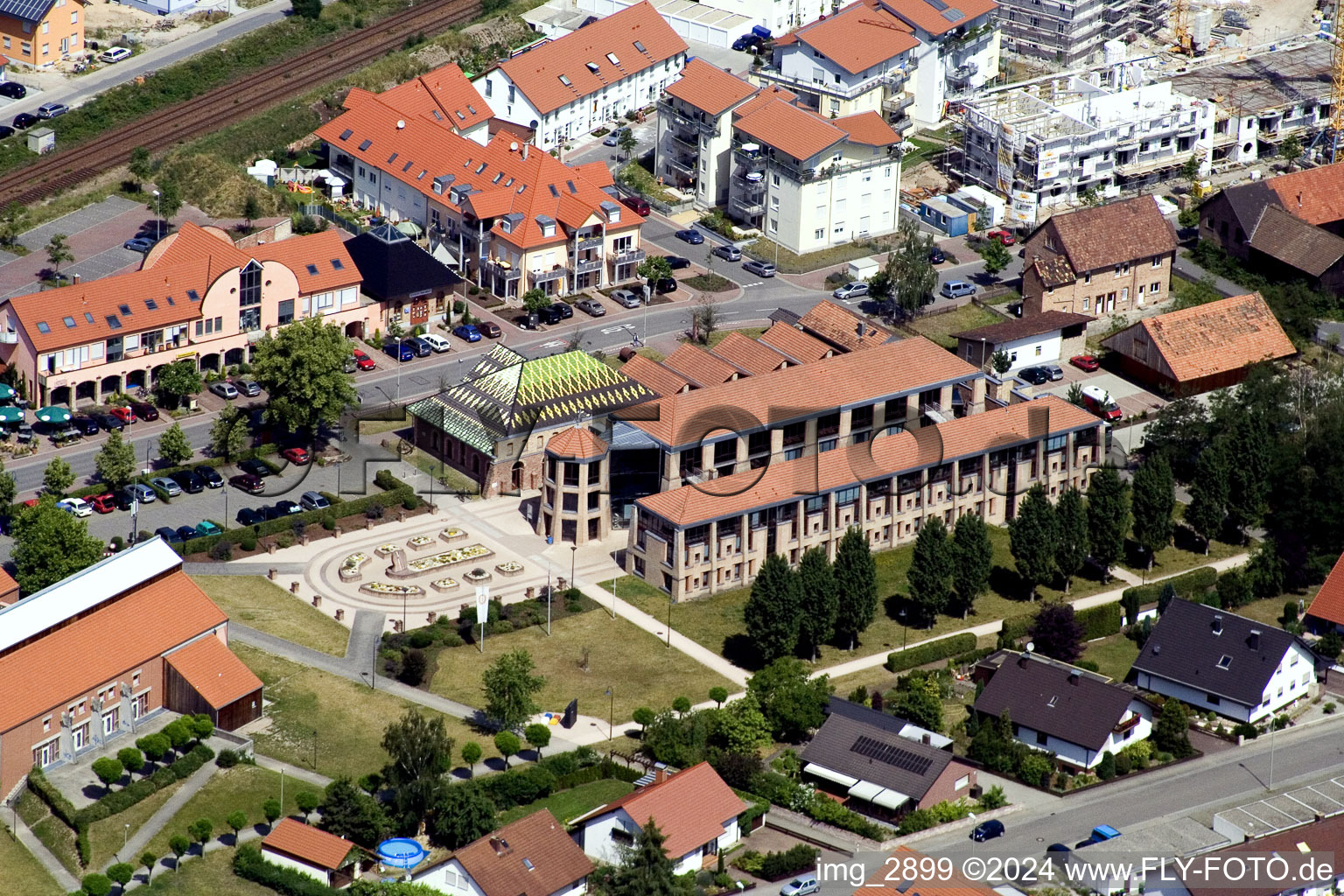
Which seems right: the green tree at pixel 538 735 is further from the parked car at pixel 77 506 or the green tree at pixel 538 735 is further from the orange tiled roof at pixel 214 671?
the parked car at pixel 77 506

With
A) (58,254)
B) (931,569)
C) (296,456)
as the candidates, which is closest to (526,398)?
(296,456)

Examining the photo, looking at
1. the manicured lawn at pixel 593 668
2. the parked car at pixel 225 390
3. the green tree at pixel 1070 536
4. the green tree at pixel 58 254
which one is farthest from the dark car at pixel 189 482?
the green tree at pixel 1070 536

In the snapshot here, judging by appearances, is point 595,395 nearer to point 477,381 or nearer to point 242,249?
point 477,381

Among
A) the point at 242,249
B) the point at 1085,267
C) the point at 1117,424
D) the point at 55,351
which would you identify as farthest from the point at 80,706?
the point at 1085,267

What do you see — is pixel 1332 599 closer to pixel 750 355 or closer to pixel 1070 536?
pixel 1070 536

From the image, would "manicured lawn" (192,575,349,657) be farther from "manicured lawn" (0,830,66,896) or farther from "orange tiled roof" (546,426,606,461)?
"manicured lawn" (0,830,66,896)

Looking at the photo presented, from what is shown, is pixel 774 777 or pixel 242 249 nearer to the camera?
pixel 774 777
